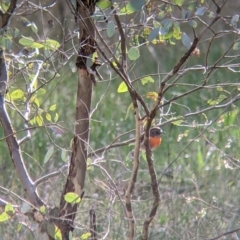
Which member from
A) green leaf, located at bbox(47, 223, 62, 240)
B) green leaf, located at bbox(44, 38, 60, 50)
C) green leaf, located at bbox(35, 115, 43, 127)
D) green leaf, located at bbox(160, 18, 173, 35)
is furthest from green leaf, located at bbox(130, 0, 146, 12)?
green leaf, located at bbox(47, 223, 62, 240)

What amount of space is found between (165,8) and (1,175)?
6.90 ft

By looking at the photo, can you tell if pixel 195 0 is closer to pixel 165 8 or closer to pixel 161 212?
pixel 165 8

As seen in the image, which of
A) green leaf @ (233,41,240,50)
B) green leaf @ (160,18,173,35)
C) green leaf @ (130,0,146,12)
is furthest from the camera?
green leaf @ (233,41,240,50)

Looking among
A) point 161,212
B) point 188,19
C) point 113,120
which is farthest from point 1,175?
point 188,19

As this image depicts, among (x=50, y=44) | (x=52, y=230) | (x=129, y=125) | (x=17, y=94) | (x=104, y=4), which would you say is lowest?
(x=129, y=125)

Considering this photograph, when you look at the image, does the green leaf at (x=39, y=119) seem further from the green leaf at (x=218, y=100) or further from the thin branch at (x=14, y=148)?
the green leaf at (x=218, y=100)

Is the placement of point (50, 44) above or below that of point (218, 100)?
above

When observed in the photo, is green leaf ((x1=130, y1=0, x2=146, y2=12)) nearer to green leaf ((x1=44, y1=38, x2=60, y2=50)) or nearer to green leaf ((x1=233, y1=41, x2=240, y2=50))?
green leaf ((x1=233, y1=41, x2=240, y2=50))

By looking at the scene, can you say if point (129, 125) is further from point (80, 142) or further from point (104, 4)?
point (104, 4)

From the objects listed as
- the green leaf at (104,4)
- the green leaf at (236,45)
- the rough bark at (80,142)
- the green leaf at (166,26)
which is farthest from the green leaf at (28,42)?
the green leaf at (236,45)

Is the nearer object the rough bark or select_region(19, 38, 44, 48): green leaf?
select_region(19, 38, 44, 48): green leaf

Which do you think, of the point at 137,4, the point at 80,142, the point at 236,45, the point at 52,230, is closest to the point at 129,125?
the point at 80,142

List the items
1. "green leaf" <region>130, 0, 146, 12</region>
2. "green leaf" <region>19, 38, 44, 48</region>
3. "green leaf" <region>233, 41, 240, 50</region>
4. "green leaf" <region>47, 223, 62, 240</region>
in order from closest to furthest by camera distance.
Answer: "green leaf" <region>130, 0, 146, 12</region>, "green leaf" <region>233, 41, 240, 50</region>, "green leaf" <region>19, 38, 44, 48</region>, "green leaf" <region>47, 223, 62, 240</region>

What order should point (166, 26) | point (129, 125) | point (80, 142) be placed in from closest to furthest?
point (166, 26) → point (80, 142) → point (129, 125)
